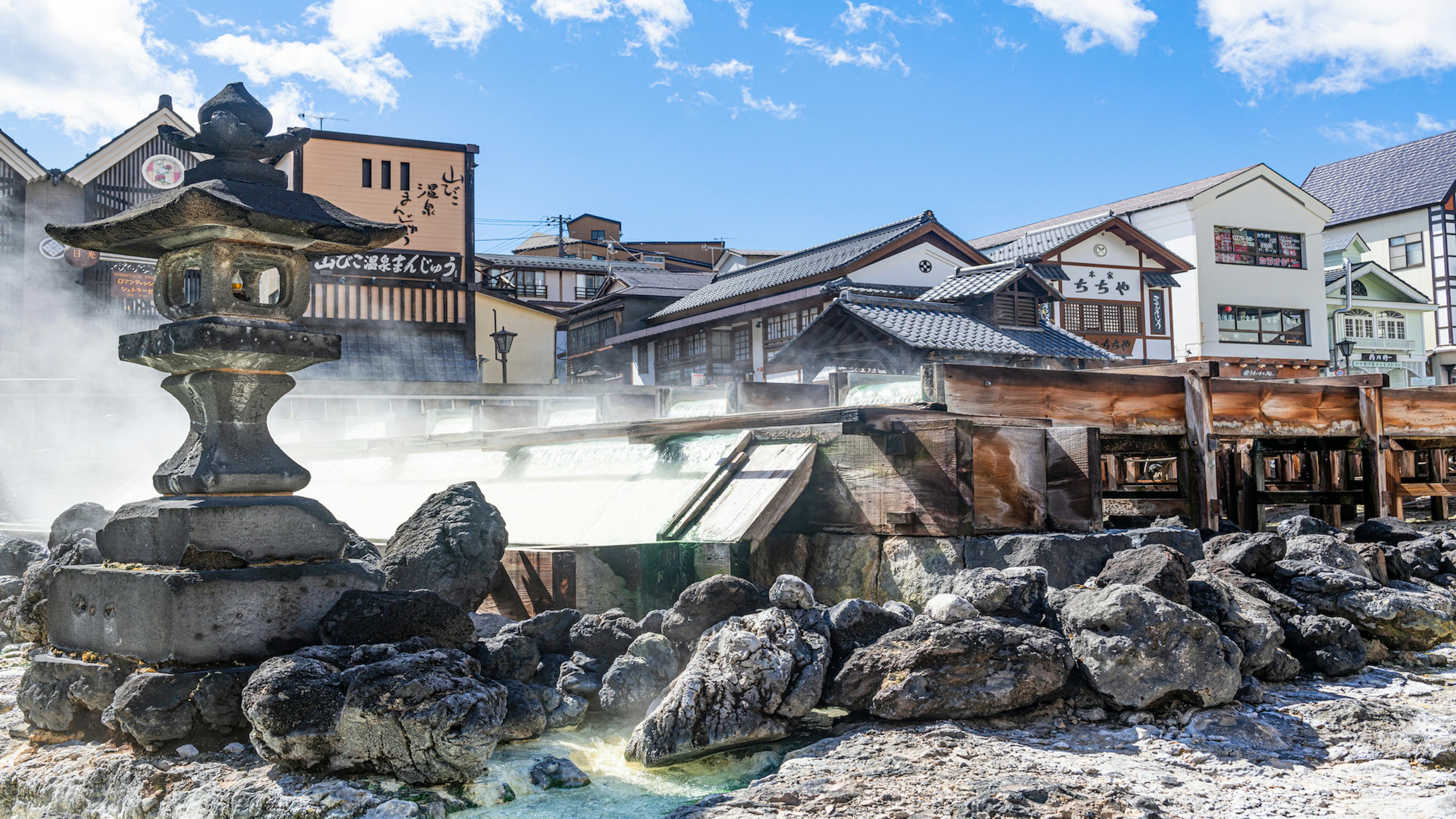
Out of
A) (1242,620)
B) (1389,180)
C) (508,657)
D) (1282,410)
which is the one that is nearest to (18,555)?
(508,657)

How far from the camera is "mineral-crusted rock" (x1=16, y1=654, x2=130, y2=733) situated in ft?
15.5

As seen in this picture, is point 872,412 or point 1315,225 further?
point 1315,225

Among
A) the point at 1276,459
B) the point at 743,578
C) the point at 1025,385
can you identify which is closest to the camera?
the point at 743,578

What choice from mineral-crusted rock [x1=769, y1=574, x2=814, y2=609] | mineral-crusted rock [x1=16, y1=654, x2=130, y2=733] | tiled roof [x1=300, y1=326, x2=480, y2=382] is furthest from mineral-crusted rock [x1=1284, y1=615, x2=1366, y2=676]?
tiled roof [x1=300, y1=326, x2=480, y2=382]

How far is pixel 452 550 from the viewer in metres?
6.27

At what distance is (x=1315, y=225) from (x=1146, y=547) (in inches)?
1429

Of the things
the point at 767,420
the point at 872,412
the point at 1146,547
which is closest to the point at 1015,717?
the point at 1146,547

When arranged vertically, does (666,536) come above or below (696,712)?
above

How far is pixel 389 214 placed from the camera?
2152cm

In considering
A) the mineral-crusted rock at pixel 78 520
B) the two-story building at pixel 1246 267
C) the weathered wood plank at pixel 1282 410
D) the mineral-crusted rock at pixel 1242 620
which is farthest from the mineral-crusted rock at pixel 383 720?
the two-story building at pixel 1246 267

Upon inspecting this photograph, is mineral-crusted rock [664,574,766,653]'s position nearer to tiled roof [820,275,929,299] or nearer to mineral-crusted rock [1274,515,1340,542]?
mineral-crusted rock [1274,515,1340,542]

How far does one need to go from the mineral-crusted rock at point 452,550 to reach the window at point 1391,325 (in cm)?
4189

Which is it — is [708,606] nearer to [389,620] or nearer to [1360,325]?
[389,620]

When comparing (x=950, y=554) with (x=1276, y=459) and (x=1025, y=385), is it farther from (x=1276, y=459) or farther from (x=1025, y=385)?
(x=1276, y=459)
